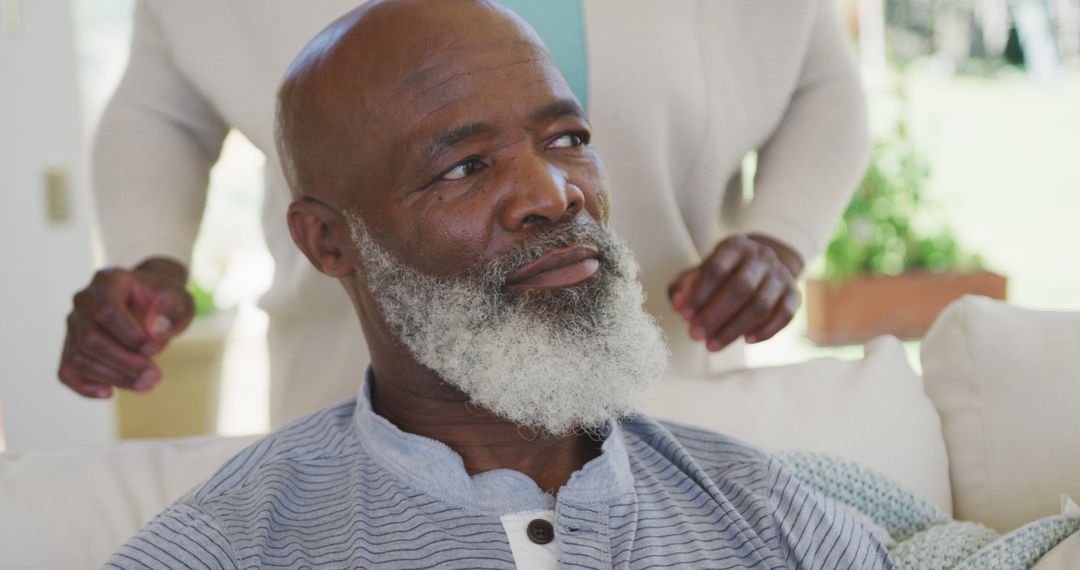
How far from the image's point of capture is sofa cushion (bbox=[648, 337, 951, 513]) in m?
1.64

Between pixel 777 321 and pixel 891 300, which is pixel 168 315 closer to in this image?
pixel 777 321

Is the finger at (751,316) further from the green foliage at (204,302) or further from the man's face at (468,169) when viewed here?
the green foliage at (204,302)

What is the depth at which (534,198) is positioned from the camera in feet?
4.03

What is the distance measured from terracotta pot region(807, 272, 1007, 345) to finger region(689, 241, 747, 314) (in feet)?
11.4

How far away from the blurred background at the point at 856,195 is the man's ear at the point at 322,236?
1.87m

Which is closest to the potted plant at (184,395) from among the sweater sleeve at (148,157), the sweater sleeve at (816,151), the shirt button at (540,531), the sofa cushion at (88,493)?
the sweater sleeve at (148,157)

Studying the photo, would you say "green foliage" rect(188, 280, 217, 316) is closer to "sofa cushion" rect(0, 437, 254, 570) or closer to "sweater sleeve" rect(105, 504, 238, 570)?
"sofa cushion" rect(0, 437, 254, 570)

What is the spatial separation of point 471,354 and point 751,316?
474mm

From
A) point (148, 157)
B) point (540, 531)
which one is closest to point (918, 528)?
point (540, 531)

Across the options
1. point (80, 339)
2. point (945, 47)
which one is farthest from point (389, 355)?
point (945, 47)

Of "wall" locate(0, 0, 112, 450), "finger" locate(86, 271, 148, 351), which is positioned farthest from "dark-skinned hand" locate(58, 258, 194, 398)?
"wall" locate(0, 0, 112, 450)

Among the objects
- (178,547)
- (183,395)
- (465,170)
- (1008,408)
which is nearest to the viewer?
(178,547)

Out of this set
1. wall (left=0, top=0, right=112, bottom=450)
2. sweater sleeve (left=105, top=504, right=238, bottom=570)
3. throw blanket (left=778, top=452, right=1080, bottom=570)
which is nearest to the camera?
sweater sleeve (left=105, top=504, right=238, bottom=570)

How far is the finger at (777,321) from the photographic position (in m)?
1.58
